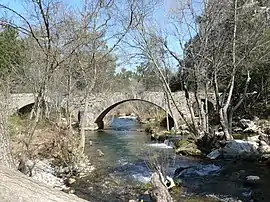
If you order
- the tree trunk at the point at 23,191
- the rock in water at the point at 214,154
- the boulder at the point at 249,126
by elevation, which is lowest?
the rock in water at the point at 214,154

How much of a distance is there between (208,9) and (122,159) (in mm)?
6953

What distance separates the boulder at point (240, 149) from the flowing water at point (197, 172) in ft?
1.80

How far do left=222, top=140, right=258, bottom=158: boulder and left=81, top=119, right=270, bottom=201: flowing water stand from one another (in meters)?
0.55

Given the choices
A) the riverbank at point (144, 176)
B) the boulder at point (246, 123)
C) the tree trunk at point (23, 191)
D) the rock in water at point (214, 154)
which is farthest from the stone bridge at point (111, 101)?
the tree trunk at point (23, 191)

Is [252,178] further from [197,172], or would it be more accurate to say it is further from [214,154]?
[214,154]

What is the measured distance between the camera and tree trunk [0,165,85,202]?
1326 millimetres

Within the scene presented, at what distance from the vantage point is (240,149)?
1364 centimetres

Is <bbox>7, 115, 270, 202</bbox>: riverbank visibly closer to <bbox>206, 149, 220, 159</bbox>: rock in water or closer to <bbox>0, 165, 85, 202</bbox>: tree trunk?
<bbox>206, 149, 220, 159</bbox>: rock in water

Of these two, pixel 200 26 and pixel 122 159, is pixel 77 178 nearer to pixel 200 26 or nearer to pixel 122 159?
pixel 122 159

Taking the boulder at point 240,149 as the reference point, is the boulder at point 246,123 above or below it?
above

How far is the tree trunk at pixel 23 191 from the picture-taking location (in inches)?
52.2

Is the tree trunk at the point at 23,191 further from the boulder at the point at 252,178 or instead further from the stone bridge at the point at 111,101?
the stone bridge at the point at 111,101

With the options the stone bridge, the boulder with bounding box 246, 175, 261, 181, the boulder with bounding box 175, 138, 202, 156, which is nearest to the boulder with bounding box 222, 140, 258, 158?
the boulder with bounding box 175, 138, 202, 156

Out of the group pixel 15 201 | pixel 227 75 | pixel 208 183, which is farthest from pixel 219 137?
pixel 15 201
